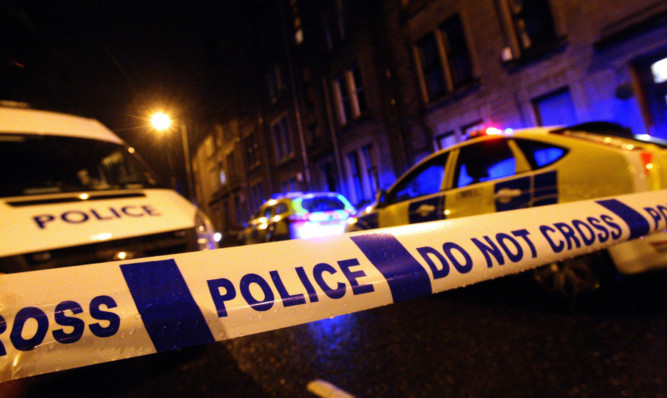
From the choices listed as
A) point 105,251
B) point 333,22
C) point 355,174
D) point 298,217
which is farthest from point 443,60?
point 105,251

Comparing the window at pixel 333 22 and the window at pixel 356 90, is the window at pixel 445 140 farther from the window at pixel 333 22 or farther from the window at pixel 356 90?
the window at pixel 333 22

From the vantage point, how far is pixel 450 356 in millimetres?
2756

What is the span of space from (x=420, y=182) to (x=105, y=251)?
11.4 feet

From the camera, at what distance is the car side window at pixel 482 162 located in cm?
376

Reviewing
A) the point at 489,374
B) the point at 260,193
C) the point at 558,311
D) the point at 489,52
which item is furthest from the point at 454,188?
the point at 260,193

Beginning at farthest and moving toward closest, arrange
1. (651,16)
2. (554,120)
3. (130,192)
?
(554,120) → (651,16) → (130,192)

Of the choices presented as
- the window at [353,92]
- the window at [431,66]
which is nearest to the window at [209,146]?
the window at [353,92]

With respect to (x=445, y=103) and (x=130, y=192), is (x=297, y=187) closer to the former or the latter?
(x=445, y=103)

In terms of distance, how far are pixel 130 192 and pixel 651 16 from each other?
1016 centimetres

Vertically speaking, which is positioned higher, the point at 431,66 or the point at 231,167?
the point at 231,167

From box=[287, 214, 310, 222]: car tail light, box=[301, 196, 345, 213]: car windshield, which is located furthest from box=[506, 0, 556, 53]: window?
box=[287, 214, 310, 222]: car tail light

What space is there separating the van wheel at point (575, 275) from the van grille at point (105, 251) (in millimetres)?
3339

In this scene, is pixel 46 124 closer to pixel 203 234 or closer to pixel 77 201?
pixel 77 201

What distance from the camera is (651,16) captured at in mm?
7723
